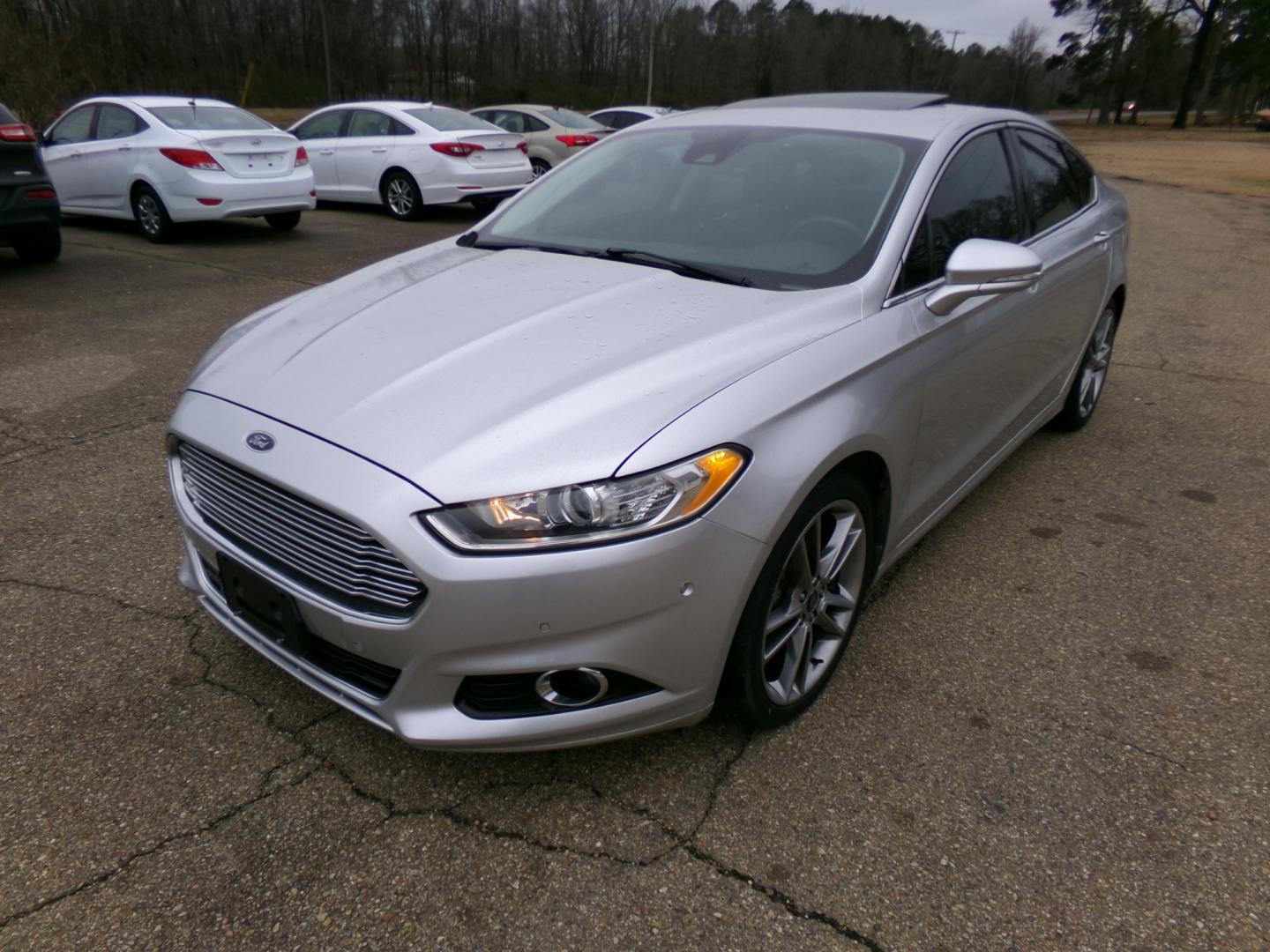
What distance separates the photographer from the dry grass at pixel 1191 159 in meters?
20.2

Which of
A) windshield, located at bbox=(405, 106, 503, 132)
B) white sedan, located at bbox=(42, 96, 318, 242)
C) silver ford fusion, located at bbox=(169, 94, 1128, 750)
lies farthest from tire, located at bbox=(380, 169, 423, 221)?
silver ford fusion, located at bbox=(169, 94, 1128, 750)

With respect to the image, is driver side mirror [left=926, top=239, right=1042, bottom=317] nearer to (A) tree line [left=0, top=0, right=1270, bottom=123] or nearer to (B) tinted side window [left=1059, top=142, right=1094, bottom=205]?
(B) tinted side window [left=1059, top=142, right=1094, bottom=205]

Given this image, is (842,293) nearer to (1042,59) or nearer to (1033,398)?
(1033,398)

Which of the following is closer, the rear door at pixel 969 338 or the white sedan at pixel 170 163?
the rear door at pixel 969 338

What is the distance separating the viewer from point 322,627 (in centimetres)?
211

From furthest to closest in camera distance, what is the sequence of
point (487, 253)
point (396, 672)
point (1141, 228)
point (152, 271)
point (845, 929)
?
1. point (1141, 228)
2. point (152, 271)
3. point (487, 253)
4. point (396, 672)
5. point (845, 929)

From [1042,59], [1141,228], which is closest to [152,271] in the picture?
[1141,228]

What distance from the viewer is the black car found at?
7.19 meters

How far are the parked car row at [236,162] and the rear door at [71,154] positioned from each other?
0.02 meters

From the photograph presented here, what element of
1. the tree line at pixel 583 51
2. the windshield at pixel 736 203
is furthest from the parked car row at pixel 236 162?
the tree line at pixel 583 51

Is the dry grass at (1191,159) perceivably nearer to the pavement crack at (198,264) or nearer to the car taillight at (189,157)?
the pavement crack at (198,264)

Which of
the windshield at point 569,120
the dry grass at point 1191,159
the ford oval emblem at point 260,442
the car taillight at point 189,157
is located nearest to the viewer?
the ford oval emblem at point 260,442

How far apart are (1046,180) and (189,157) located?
26.3 feet

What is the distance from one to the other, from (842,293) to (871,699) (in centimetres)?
118
